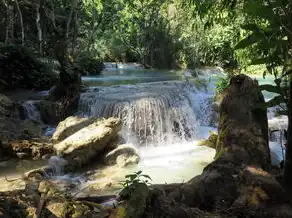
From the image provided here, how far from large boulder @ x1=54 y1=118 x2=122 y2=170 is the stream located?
27cm

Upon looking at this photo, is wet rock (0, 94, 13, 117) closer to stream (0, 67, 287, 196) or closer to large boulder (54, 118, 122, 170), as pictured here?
stream (0, 67, 287, 196)

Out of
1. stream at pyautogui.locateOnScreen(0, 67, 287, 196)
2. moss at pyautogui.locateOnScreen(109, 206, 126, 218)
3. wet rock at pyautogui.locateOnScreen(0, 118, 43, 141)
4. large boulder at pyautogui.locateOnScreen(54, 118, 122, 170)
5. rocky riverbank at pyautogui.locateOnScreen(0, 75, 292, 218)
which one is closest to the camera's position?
moss at pyautogui.locateOnScreen(109, 206, 126, 218)

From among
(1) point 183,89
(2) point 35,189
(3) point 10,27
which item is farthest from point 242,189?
(3) point 10,27

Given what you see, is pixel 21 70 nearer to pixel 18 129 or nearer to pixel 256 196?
pixel 18 129

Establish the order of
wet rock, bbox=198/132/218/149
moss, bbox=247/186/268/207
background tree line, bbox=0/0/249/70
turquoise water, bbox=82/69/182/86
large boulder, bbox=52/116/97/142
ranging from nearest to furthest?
moss, bbox=247/186/268/207, large boulder, bbox=52/116/97/142, wet rock, bbox=198/132/218/149, turquoise water, bbox=82/69/182/86, background tree line, bbox=0/0/249/70

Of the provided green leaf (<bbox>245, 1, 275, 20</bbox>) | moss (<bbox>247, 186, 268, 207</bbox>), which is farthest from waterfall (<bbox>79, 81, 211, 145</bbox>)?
green leaf (<bbox>245, 1, 275, 20</bbox>)

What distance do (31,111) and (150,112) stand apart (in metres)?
3.40

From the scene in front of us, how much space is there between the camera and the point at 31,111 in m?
11.0

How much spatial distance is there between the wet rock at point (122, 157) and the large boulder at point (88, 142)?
300 millimetres

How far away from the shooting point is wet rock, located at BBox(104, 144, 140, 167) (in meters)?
7.84


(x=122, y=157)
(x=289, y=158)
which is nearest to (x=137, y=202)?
(x=289, y=158)

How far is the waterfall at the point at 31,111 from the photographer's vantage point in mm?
10938

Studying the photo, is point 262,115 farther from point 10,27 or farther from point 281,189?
point 10,27

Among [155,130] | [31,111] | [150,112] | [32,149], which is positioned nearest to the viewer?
[32,149]
